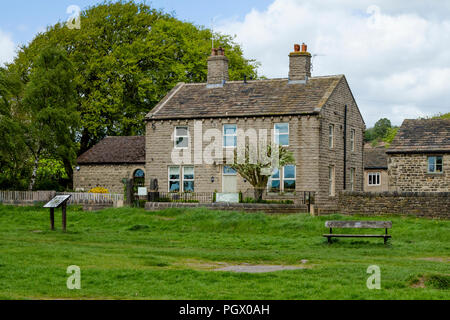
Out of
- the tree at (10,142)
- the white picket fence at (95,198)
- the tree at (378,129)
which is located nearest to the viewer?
the white picket fence at (95,198)

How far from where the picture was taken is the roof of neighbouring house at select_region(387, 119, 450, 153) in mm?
42188

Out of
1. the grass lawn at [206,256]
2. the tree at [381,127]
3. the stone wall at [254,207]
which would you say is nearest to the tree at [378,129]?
the tree at [381,127]

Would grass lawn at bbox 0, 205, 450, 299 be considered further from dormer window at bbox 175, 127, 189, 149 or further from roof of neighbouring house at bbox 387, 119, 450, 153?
roof of neighbouring house at bbox 387, 119, 450, 153

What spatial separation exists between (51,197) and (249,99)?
45.0 feet

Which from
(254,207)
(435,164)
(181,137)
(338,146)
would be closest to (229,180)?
(181,137)

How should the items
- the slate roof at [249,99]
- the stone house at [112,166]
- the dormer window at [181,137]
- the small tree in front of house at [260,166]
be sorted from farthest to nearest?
1. the stone house at [112,166]
2. the dormer window at [181,137]
3. the slate roof at [249,99]
4. the small tree in front of house at [260,166]

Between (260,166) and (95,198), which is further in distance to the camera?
(95,198)

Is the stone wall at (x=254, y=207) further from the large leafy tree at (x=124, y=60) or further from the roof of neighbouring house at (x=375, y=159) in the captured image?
the roof of neighbouring house at (x=375, y=159)

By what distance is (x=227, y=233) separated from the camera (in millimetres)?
30531

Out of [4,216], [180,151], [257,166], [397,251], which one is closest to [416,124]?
[257,166]

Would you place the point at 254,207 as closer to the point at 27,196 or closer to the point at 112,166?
the point at 27,196

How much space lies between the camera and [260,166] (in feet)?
130

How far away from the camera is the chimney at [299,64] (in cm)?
4459
